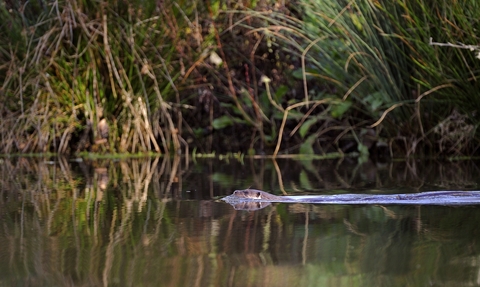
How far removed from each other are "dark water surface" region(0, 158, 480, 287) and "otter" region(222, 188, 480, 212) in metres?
0.09

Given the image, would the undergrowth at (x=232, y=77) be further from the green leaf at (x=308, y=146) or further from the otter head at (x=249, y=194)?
the otter head at (x=249, y=194)

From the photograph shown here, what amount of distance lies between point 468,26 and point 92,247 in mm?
2671

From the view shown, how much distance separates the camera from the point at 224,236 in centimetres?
190

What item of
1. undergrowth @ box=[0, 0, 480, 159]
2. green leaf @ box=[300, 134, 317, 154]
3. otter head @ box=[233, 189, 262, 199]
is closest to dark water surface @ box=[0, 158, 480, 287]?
otter head @ box=[233, 189, 262, 199]

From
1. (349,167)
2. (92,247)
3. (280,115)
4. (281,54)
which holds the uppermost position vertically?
(281,54)

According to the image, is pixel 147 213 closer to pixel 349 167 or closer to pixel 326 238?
pixel 326 238

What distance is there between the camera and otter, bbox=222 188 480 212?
2.55 metres

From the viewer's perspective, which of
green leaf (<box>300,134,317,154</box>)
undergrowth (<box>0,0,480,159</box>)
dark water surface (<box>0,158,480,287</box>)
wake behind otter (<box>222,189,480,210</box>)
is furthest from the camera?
green leaf (<box>300,134,317,154</box>)

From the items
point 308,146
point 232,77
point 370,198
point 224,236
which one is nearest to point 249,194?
point 370,198

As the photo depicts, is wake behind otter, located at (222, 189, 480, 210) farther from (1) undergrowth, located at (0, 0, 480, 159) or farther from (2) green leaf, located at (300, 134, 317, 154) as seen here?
(2) green leaf, located at (300, 134, 317, 154)

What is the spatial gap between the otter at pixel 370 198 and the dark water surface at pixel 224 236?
9 centimetres

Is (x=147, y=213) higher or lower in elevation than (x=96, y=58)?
lower

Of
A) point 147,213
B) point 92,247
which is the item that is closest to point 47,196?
point 147,213

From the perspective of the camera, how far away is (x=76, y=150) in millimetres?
5484
